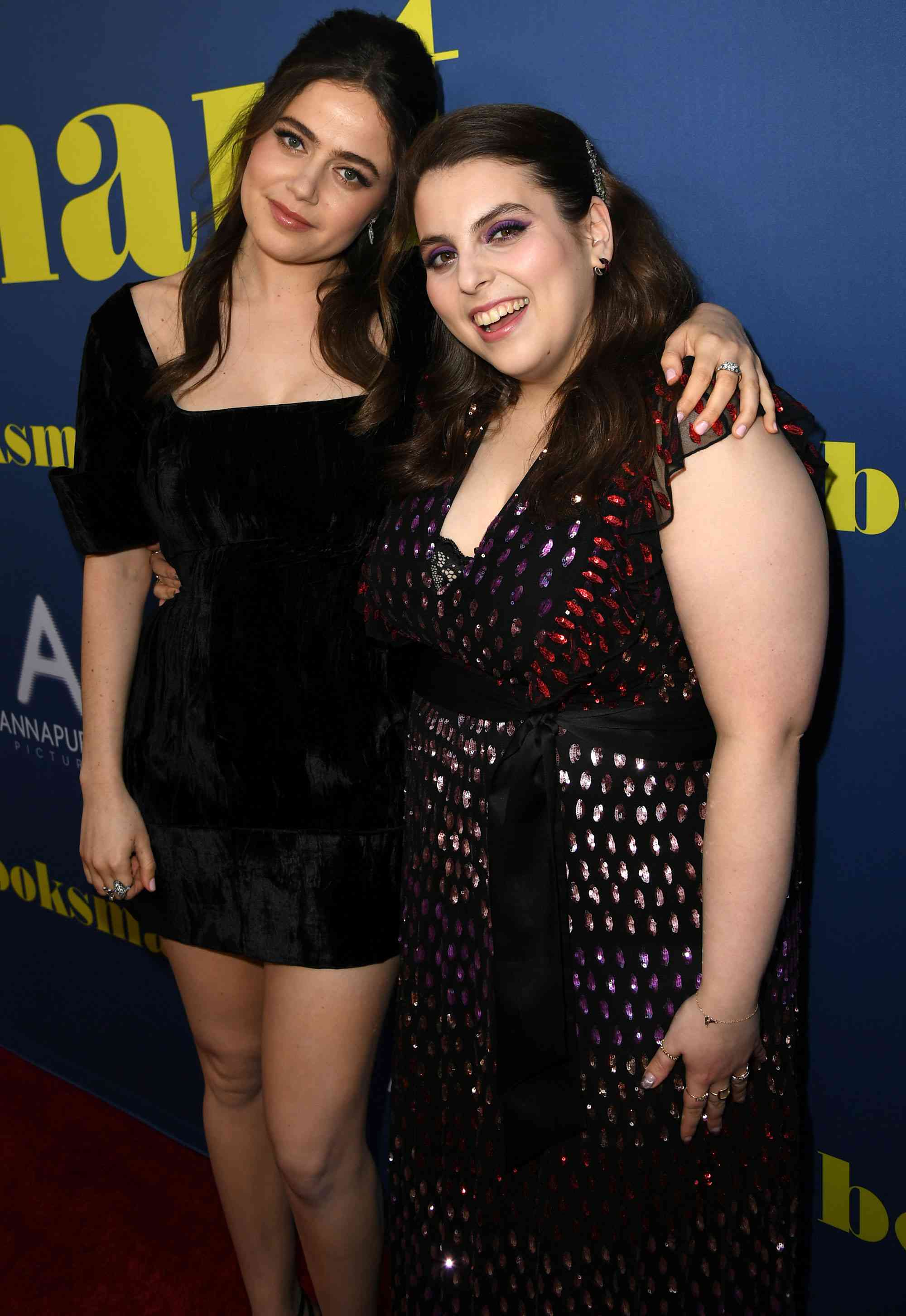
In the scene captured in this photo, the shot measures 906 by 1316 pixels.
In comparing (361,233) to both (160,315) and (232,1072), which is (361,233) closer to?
(160,315)

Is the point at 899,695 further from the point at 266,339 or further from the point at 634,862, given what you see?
the point at 266,339

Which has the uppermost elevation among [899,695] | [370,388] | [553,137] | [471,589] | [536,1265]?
[553,137]

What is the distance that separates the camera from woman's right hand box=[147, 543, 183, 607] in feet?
6.09

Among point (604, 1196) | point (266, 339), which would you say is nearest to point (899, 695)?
point (604, 1196)

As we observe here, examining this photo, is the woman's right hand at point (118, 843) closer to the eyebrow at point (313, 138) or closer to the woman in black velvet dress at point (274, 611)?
the woman in black velvet dress at point (274, 611)

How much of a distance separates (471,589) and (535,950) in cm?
45

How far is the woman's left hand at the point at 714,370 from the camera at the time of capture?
1249mm

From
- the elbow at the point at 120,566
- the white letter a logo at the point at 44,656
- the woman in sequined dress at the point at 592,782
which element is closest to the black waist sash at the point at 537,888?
the woman in sequined dress at the point at 592,782

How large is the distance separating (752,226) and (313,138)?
61 centimetres

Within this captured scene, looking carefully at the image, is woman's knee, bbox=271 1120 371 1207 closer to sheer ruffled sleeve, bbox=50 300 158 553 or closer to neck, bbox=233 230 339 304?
sheer ruffled sleeve, bbox=50 300 158 553

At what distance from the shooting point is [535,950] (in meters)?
1.45

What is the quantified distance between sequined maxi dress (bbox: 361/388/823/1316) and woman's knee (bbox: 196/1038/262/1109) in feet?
1.43

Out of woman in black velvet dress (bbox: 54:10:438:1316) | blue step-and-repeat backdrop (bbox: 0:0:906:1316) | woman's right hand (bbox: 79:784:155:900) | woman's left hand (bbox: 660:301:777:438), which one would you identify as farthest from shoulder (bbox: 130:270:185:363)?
woman's left hand (bbox: 660:301:777:438)

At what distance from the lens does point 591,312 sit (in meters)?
1.47
